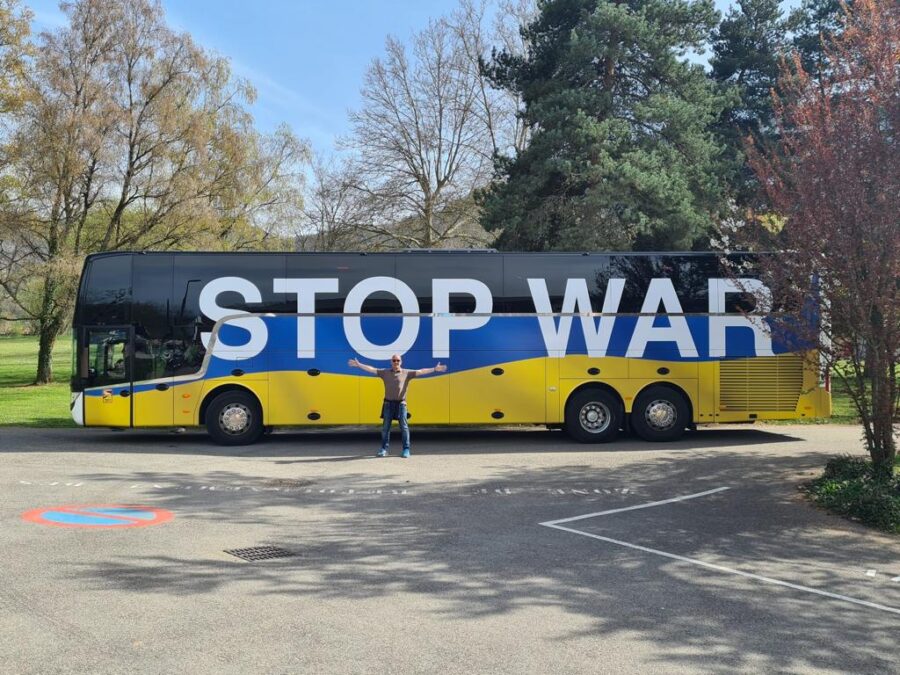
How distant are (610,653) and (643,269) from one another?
11.8 meters

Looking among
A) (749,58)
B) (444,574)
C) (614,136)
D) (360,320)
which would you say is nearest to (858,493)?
(444,574)

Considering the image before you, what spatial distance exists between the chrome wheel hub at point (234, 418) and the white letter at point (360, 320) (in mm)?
2443

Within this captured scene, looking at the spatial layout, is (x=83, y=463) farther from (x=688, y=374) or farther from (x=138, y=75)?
(x=138, y=75)

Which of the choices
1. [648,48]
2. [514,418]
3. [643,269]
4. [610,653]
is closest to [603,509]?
[610,653]

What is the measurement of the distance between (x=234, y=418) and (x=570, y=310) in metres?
6.79

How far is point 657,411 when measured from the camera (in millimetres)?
16188

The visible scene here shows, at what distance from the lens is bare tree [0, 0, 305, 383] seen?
29.4 metres

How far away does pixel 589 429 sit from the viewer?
1616 cm

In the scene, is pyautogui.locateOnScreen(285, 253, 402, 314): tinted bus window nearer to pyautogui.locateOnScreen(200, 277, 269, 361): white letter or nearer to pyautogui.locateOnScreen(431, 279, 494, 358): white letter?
pyautogui.locateOnScreen(200, 277, 269, 361): white letter

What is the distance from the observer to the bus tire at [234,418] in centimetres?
1559

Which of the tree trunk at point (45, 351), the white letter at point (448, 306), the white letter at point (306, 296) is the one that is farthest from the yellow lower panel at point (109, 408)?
the tree trunk at point (45, 351)

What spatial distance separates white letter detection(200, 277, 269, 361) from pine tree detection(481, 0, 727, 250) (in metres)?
13.5

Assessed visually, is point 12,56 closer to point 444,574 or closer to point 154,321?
point 154,321

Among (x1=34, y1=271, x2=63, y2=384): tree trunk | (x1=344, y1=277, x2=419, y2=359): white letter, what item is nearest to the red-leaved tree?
(x1=344, y1=277, x2=419, y2=359): white letter
